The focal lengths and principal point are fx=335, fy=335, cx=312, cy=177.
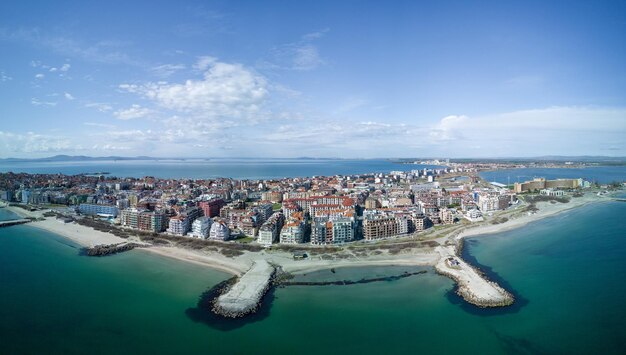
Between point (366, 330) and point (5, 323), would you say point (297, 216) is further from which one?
point (5, 323)

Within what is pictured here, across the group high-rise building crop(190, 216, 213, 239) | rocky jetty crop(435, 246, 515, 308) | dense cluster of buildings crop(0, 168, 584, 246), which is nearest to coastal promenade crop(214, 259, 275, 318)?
dense cluster of buildings crop(0, 168, 584, 246)

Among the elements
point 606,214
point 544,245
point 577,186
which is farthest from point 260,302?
point 577,186

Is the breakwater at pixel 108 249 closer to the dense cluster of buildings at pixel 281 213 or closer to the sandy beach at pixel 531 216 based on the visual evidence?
the dense cluster of buildings at pixel 281 213

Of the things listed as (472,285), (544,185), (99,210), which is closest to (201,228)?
(99,210)

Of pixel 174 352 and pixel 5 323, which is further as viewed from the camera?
pixel 5 323

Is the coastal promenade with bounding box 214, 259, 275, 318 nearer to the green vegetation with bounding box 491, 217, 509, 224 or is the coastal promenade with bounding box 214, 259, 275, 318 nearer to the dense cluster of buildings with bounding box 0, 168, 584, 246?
the dense cluster of buildings with bounding box 0, 168, 584, 246

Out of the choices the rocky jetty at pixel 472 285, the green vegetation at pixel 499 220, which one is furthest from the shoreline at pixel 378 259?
Answer: the green vegetation at pixel 499 220
